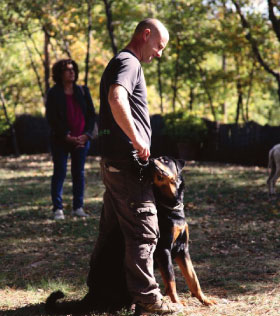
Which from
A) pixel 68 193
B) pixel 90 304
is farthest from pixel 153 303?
pixel 68 193

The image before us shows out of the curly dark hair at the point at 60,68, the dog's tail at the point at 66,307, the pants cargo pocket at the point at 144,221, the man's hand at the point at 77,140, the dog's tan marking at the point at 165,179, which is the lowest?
the dog's tail at the point at 66,307

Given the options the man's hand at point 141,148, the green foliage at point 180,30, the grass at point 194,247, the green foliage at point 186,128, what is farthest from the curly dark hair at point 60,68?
the green foliage at point 186,128

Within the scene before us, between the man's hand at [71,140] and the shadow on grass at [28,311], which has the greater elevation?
the man's hand at [71,140]

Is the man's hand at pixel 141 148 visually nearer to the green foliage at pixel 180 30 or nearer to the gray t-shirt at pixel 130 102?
the gray t-shirt at pixel 130 102

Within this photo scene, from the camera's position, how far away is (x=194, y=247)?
19.4ft

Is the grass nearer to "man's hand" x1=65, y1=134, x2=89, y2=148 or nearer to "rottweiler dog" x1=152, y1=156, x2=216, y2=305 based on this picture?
"rottweiler dog" x1=152, y1=156, x2=216, y2=305

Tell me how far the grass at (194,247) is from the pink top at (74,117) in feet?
4.53

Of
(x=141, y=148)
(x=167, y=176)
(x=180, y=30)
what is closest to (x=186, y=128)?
(x=180, y=30)

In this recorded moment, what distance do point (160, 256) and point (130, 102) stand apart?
1.12 meters

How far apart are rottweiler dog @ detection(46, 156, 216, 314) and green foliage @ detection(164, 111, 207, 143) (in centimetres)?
1343

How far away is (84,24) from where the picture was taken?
55.6ft

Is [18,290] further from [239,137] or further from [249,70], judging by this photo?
[249,70]

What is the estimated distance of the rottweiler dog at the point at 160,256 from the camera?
132 inches

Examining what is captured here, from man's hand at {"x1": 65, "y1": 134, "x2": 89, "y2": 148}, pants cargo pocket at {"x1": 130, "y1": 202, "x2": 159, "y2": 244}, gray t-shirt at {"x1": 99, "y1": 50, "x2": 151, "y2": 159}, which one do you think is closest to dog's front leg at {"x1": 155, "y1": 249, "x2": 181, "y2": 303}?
pants cargo pocket at {"x1": 130, "y1": 202, "x2": 159, "y2": 244}
